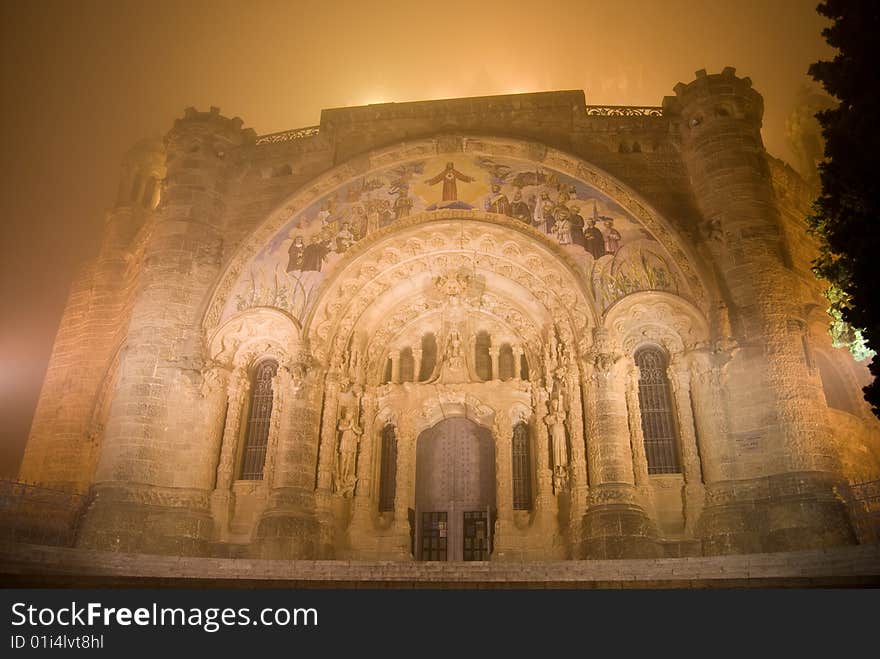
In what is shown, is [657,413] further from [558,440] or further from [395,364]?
[395,364]

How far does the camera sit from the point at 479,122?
17.9 meters

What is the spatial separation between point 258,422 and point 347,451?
2.59 m

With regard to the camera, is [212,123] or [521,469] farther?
[212,123]

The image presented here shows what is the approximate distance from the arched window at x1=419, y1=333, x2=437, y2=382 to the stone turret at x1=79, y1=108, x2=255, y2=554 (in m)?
5.99

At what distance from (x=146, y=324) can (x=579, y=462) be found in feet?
37.3

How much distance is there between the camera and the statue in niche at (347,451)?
1606 cm

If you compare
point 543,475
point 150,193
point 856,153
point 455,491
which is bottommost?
point 455,491

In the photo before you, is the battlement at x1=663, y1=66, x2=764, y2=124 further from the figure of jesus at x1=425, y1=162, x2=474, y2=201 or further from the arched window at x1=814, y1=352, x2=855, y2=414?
the arched window at x1=814, y1=352, x2=855, y2=414

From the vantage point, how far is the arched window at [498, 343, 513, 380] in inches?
703

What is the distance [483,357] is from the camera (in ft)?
59.7

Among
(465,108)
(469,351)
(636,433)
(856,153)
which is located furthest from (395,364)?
(856,153)

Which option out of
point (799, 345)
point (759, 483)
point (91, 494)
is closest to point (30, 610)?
point (91, 494)

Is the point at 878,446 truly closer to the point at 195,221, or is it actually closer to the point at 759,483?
the point at 759,483

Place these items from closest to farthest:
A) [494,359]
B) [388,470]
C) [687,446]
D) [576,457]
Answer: [687,446] → [576,457] → [388,470] → [494,359]
